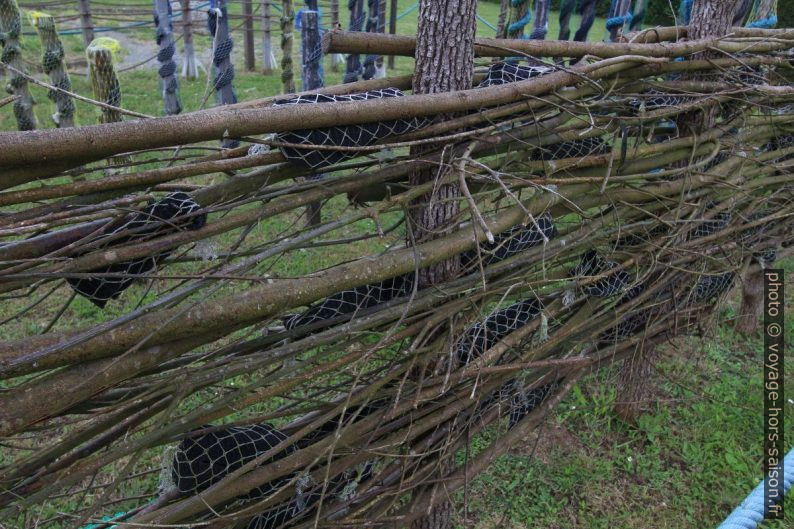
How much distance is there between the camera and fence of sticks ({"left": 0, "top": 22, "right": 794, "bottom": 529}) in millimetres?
1635

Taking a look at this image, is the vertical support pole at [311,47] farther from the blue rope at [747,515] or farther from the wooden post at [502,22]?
the blue rope at [747,515]

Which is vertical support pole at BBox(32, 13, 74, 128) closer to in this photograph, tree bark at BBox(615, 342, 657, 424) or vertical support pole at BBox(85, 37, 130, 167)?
vertical support pole at BBox(85, 37, 130, 167)

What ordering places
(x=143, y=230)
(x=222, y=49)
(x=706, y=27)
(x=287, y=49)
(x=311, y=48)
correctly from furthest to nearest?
(x=287, y=49) → (x=311, y=48) → (x=222, y=49) → (x=706, y=27) → (x=143, y=230)

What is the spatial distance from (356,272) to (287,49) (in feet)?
14.8

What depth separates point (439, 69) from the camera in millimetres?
2078

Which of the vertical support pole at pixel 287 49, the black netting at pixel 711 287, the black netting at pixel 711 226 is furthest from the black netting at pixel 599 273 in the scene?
the vertical support pole at pixel 287 49

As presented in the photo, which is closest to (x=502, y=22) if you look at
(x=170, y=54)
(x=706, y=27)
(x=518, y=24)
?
(x=518, y=24)

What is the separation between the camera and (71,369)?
5.24ft

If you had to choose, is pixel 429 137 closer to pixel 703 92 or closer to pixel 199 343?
pixel 199 343

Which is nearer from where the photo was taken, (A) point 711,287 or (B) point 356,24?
(A) point 711,287

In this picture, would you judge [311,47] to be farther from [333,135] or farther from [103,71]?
[333,135]

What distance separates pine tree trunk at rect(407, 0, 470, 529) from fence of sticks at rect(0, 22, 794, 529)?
0.18ft

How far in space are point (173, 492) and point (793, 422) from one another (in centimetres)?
368

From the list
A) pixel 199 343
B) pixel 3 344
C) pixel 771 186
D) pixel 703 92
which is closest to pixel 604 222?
pixel 703 92
